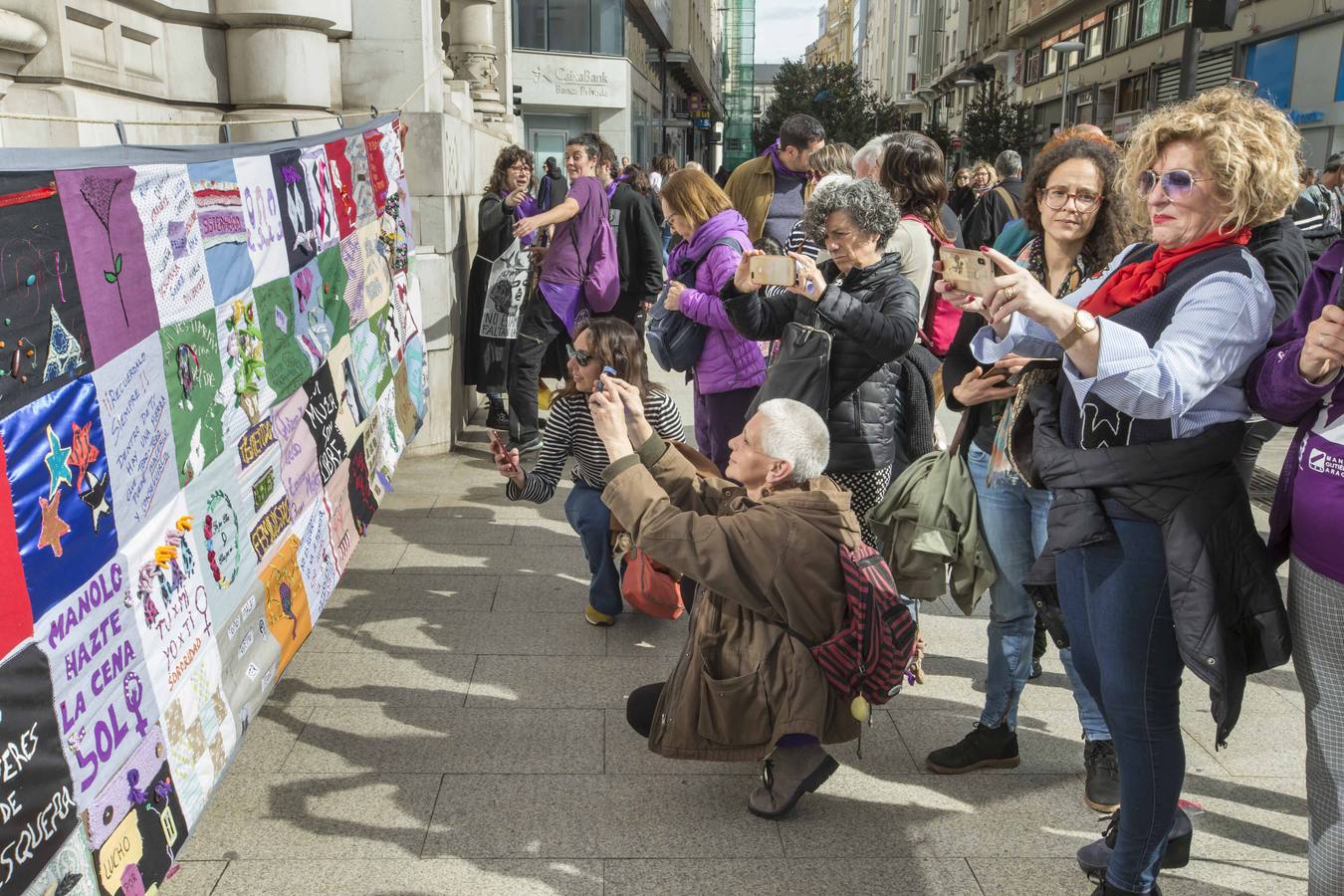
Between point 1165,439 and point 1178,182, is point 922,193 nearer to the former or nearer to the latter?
point 1178,182

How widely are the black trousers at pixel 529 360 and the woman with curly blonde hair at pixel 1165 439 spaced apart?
5.35 m

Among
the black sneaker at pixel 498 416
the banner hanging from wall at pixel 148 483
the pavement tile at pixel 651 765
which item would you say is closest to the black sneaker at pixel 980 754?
the pavement tile at pixel 651 765

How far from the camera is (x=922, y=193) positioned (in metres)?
4.66

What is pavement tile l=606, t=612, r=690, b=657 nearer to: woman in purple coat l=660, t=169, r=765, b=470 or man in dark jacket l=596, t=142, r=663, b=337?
woman in purple coat l=660, t=169, r=765, b=470

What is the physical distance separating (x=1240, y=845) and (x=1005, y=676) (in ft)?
2.59

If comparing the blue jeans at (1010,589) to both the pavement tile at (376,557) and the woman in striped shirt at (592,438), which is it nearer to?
the woman in striped shirt at (592,438)

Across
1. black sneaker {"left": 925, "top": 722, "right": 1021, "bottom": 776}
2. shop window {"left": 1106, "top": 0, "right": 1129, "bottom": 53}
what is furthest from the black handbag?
shop window {"left": 1106, "top": 0, "right": 1129, "bottom": 53}

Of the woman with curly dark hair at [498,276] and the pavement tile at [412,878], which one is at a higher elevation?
the woman with curly dark hair at [498,276]

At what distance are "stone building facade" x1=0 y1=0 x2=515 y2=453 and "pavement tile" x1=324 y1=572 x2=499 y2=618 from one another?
210 centimetres

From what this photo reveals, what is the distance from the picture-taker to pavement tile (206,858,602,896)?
3.01m

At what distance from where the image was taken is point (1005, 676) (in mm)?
3674

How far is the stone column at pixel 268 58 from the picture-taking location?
21.3 feet

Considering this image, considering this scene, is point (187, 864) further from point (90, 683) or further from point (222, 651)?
point (90, 683)

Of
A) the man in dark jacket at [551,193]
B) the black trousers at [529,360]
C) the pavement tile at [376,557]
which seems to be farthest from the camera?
the man in dark jacket at [551,193]
